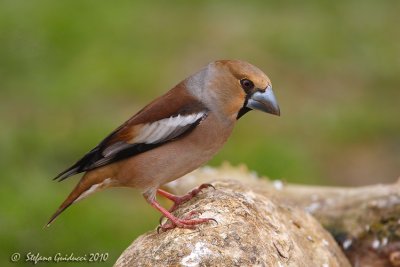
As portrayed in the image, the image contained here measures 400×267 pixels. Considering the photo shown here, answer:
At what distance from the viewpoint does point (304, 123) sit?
37.2ft

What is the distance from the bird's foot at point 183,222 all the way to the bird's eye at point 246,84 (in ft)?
3.45

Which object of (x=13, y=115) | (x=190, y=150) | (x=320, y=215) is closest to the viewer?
(x=190, y=150)

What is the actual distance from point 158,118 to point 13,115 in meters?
5.18

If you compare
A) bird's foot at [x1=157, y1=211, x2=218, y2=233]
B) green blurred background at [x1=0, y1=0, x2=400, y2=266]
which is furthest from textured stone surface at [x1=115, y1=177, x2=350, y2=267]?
green blurred background at [x1=0, y1=0, x2=400, y2=266]

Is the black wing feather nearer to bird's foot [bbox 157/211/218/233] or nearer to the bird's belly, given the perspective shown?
the bird's belly

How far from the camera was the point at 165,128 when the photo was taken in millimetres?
5891

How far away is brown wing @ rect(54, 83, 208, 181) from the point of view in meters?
5.86

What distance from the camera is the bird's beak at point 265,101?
576cm

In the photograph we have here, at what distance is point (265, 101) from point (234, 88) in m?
0.25

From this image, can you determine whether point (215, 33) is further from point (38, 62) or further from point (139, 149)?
point (139, 149)

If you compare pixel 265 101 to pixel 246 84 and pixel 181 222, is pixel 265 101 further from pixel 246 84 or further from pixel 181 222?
pixel 181 222

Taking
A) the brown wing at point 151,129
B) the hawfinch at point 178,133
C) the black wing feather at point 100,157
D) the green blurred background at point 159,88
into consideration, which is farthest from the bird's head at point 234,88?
the green blurred background at point 159,88

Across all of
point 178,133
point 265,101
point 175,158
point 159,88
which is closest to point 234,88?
point 265,101

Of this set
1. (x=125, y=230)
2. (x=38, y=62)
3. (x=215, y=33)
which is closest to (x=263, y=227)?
(x=125, y=230)
